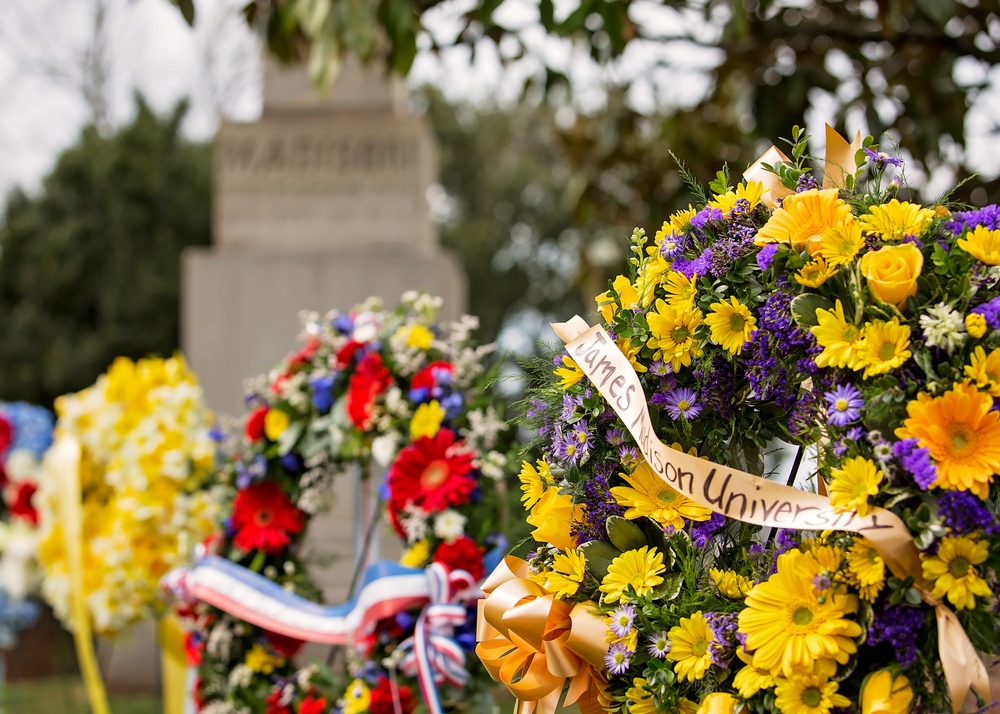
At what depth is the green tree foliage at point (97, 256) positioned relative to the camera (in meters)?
10.6

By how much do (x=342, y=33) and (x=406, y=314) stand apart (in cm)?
103

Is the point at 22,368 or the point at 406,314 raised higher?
the point at 406,314

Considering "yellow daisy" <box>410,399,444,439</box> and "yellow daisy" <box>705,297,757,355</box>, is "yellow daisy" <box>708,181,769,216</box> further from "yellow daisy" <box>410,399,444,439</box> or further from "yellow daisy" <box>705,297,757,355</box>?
"yellow daisy" <box>410,399,444,439</box>

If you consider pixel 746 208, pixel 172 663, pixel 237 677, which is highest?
pixel 746 208

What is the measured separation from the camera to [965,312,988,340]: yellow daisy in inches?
55.4

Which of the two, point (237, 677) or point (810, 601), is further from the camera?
point (237, 677)

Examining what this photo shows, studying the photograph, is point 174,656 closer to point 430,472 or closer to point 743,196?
point 430,472

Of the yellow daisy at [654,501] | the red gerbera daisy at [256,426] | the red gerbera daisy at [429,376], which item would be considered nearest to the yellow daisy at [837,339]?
the yellow daisy at [654,501]

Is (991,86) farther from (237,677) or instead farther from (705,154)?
(237,677)

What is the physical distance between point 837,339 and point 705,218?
359 millimetres

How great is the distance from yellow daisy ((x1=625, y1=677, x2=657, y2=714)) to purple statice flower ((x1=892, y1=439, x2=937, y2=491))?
21.7 inches

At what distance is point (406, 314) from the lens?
3244mm

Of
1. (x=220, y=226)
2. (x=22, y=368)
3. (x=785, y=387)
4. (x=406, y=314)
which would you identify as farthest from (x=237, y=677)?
(x=22, y=368)

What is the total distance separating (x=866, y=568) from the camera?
4.64 feet
